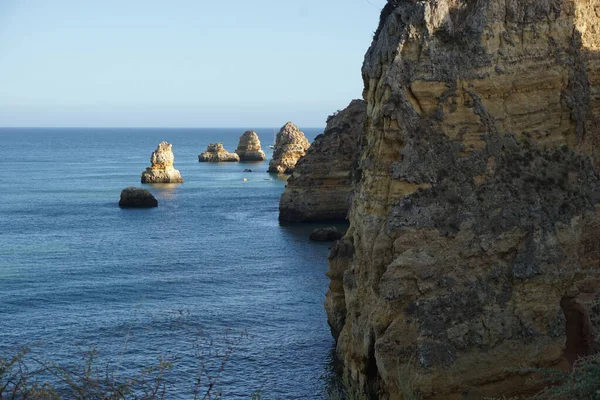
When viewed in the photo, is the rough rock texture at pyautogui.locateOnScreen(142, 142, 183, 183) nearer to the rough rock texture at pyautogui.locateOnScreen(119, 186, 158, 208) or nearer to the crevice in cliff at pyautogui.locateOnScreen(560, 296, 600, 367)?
the rough rock texture at pyautogui.locateOnScreen(119, 186, 158, 208)

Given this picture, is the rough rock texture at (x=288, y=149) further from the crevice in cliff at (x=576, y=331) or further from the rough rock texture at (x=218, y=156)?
the crevice in cliff at (x=576, y=331)

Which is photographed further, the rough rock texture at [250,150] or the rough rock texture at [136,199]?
the rough rock texture at [250,150]

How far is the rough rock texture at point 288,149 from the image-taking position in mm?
120000

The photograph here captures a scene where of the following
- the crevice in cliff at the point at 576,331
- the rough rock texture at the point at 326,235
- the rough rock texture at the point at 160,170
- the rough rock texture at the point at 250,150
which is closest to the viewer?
the crevice in cliff at the point at 576,331

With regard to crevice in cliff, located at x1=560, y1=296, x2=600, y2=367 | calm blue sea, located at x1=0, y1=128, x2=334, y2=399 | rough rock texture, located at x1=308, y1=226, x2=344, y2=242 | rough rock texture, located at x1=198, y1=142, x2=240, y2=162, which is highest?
rough rock texture, located at x1=198, y1=142, x2=240, y2=162

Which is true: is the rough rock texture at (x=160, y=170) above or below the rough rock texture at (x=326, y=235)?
above

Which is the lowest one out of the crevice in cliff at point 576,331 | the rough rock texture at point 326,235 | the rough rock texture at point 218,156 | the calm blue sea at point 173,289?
the calm blue sea at point 173,289

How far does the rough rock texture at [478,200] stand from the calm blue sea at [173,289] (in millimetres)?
5396

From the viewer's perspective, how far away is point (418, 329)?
23.1 meters

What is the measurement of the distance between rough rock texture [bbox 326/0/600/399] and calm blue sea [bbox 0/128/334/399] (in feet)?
17.7

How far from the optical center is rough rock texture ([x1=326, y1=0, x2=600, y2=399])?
23.2 metres


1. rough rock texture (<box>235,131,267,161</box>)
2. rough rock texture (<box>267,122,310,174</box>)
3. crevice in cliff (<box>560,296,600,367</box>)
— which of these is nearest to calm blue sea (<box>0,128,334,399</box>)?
crevice in cliff (<box>560,296,600,367</box>)

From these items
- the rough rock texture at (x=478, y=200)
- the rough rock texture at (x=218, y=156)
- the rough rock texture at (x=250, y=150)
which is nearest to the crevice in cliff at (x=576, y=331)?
the rough rock texture at (x=478, y=200)

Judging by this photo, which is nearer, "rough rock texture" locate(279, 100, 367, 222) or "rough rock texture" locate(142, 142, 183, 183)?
"rough rock texture" locate(279, 100, 367, 222)
